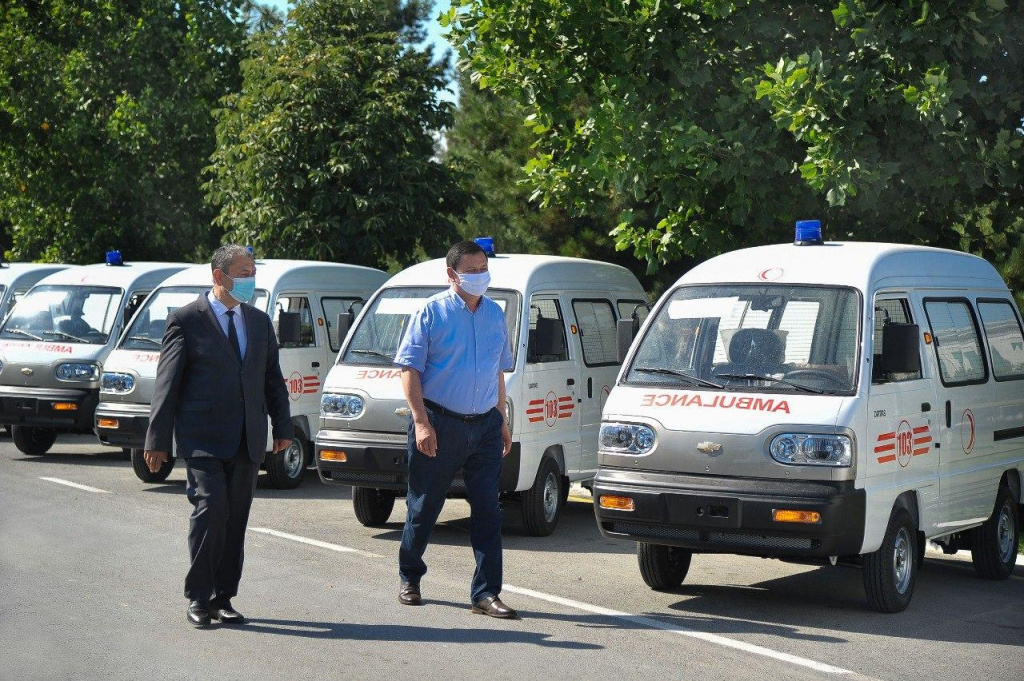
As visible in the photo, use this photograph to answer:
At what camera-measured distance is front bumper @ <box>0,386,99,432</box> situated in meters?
15.4

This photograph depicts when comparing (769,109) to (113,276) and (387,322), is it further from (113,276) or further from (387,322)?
(113,276)

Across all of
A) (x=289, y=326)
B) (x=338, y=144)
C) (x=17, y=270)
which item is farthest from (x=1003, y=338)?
(x=17, y=270)

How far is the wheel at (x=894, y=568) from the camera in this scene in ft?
26.5

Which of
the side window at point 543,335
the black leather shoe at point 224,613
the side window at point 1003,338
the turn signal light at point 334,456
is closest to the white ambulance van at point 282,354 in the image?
the turn signal light at point 334,456

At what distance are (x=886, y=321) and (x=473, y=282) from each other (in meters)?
2.50

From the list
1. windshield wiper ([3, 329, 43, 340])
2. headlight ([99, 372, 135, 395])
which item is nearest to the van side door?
headlight ([99, 372, 135, 395])

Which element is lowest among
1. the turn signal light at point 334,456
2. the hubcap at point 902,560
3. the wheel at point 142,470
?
the wheel at point 142,470

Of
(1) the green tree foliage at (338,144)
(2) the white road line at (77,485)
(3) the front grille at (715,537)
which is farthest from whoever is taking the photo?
(1) the green tree foliage at (338,144)

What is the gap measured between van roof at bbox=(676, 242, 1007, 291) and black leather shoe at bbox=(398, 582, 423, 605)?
2.51m

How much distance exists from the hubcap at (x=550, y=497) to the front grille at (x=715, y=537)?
3124 mm

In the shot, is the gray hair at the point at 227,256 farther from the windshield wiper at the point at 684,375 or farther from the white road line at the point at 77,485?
the white road line at the point at 77,485

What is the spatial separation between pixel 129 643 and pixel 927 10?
25.8 ft

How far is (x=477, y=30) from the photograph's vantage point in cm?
1455

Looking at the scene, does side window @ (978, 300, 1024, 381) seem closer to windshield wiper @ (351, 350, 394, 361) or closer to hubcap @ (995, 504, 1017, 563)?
hubcap @ (995, 504, 1017, 563)
